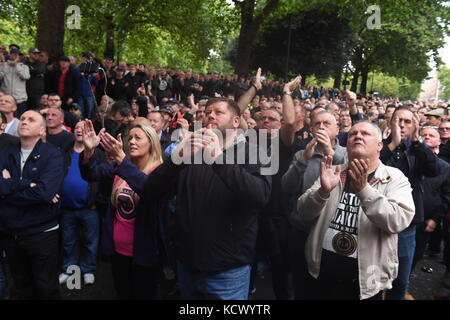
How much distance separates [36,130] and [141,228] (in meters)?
1.23

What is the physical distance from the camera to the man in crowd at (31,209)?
2811 millimetres

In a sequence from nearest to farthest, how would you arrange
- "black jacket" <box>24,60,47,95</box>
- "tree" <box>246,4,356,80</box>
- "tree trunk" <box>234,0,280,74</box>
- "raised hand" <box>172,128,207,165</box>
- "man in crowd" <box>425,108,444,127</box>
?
"raised hand" <box>172,128,207,165</box> → "man in crowd" <box>425,108,444,127</box> → "black jacket" <box>24,60,47,95</box> → "tree trunk" <box>234,0,280,74</box> → "tree" <box>246,4,356,80</box>

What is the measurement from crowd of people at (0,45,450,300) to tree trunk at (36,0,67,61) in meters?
5.31

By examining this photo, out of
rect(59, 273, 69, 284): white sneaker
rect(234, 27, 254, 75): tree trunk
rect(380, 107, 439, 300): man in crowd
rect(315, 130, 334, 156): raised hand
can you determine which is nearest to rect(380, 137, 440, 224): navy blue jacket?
rect(380, 107, 439, 300): man in crowd

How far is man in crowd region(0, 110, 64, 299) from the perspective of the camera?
281 cm

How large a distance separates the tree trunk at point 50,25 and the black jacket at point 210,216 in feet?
25.7

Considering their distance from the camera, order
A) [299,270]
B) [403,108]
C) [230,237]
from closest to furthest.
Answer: [230,237] < [299,270] < [403,108]

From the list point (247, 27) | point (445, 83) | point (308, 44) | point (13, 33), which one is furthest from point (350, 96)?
point (445, 83)

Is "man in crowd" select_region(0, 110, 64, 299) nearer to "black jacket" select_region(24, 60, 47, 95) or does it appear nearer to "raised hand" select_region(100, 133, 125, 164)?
"raised hand" select_region(100, 133, 125, 164)

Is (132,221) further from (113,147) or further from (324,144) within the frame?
(324,144)

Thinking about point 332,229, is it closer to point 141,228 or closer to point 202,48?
point 141,228

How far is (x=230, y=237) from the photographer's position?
2193mm

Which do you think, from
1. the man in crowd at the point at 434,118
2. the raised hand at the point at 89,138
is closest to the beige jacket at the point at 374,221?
the raised hand at the point at 89,138
